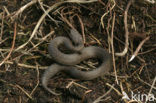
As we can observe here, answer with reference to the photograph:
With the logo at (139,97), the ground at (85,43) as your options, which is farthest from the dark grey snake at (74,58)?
the logo at (139,97)

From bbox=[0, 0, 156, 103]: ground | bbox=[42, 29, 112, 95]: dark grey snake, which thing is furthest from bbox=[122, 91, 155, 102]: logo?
bbox=[42, 29, 112, 95]: dark grey snake

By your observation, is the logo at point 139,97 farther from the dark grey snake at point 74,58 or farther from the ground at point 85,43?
the dark grey snake at point 74,58

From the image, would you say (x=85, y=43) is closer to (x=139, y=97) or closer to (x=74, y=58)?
(x=74, y=58)

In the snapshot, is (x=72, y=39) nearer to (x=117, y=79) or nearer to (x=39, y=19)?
(x=39, y=19)

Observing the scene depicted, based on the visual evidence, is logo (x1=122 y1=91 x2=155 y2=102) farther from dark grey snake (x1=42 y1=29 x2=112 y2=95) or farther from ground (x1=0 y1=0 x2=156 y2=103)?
dark grey snake (x1=42 y1=29 x2=112 y2=95)

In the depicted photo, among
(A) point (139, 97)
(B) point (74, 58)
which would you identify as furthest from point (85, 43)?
(A) point (139, 97)

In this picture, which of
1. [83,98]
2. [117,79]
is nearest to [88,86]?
[83,98]
